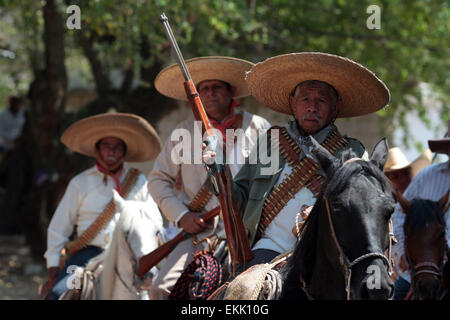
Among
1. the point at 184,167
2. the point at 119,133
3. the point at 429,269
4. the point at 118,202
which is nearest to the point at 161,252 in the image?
the point at 184,167

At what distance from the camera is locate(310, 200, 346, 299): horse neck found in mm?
3609

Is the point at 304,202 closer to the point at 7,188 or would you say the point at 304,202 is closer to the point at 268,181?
Result: the point at 268,181

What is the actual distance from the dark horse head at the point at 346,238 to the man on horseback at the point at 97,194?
13.2 ft

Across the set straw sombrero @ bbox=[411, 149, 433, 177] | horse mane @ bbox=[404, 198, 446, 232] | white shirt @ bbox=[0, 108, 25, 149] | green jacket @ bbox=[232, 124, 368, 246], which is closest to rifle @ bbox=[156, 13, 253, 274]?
green jacket @ bbox=[232, 124, 368, 246]

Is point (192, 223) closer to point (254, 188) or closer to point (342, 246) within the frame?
point (254, 188)

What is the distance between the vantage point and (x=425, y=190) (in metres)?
6.43

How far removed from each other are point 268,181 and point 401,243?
6.28ft

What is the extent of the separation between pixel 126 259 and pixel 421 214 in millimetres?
2827

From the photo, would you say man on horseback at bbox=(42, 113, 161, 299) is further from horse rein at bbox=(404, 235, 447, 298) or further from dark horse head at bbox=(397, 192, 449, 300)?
horse rein at bbox=(404, 235, 447, 298)

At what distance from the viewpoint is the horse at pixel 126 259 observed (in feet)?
22.0

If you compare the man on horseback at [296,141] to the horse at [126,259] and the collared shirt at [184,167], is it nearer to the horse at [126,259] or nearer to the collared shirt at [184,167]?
the collared shirt at [184,167]

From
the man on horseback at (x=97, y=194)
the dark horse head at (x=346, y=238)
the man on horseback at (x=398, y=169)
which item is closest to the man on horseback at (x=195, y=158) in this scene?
the man on horseback at (x=97, y=194)

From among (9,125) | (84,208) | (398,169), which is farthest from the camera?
(9,125)

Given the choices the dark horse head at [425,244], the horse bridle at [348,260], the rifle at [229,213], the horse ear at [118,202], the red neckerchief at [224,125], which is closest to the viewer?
the horse bridle at [348,260]
